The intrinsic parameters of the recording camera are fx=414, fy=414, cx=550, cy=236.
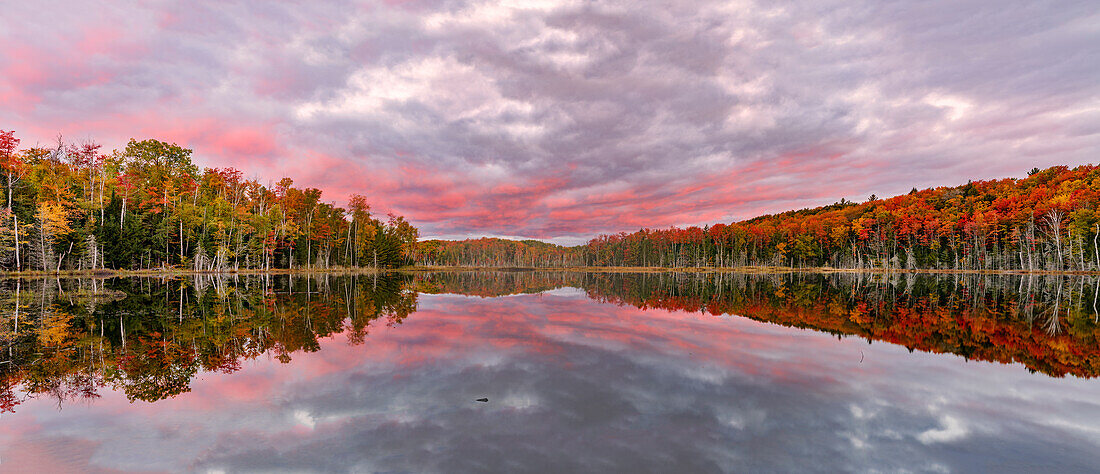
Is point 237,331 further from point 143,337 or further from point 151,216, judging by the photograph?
point 151,216

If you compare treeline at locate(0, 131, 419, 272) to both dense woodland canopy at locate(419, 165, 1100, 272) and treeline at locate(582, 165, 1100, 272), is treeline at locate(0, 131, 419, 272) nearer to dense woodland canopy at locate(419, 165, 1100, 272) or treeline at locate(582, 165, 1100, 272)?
dense woodland canopy at locate(419, 165, 1100, 272)

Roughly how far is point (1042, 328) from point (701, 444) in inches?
818

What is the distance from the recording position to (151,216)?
55250mm

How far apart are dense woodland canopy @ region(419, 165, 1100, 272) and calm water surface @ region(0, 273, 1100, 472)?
112 metres

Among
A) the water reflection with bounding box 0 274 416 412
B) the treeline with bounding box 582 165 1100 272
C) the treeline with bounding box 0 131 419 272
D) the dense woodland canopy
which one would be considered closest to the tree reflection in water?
the water reflection with bounding box 0 274 416 412

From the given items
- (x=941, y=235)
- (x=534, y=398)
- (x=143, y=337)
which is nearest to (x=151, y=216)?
(x=143, y=337)

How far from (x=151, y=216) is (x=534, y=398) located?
233ft

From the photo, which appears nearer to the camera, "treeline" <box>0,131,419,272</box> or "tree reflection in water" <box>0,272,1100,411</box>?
"tree reflection in water" <box>0,272,1100,411</box>

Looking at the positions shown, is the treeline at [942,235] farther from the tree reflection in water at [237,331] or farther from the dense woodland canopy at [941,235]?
the tree reflection in water at [237,331]

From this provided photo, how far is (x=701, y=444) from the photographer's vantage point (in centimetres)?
615

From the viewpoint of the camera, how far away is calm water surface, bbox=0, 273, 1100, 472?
577cm

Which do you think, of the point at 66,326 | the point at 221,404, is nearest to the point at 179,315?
the point at 66,326

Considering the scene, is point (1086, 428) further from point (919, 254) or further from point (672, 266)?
point (672, 266)

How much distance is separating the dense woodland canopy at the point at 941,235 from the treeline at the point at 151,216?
69438mm
